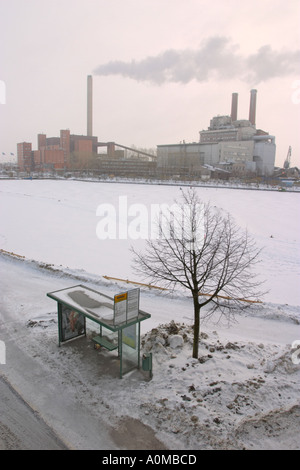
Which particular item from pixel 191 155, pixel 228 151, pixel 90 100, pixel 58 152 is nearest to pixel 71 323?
pixel 228 151

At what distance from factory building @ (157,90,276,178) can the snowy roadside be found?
97076mm

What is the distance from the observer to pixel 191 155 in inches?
4791

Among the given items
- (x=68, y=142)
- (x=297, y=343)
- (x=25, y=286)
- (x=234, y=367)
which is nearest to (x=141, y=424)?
(x=234, y=367)

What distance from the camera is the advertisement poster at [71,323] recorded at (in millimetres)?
8997

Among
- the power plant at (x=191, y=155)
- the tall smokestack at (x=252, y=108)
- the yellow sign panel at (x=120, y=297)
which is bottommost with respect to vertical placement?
the yellow sign panel at (x=120, y=297)

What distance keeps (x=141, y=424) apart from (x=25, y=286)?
8.63m

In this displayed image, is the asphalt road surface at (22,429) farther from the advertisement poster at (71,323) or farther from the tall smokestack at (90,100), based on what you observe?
the tall smokestack at (90,100)

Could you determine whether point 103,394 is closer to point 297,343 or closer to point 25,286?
point 297,343

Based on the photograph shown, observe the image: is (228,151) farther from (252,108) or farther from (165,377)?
(165,377)

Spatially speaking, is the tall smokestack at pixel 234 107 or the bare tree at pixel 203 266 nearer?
the bare tree at pixel 203 266

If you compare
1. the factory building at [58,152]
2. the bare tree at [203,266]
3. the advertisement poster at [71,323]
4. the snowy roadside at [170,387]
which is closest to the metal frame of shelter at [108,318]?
the advertisement poster at [71,323]

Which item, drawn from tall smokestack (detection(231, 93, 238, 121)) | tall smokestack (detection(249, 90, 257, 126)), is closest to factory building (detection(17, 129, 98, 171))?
tall smokestack (detection(231, 93, 238, 121))

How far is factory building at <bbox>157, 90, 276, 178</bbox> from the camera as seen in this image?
110 meters

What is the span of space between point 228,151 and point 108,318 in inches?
4390
